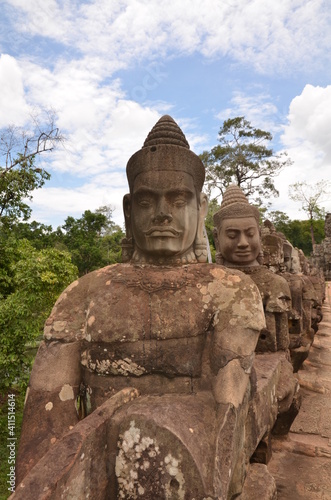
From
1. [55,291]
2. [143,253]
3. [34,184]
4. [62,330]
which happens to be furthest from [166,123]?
[34,184]

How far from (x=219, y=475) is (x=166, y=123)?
206 cm

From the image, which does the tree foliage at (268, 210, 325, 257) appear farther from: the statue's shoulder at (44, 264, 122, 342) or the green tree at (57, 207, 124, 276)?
the statue's shoulder at (44, 264, 122, 342)

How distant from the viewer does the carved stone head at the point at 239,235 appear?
145 inches

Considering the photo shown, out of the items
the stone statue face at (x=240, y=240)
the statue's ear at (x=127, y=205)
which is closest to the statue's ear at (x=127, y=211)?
the statue's ear at (x=127, y=205)

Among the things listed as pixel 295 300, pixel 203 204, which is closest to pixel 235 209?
pixel 203 204

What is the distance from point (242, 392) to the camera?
1802 mm

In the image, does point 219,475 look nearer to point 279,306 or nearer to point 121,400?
point 121,400

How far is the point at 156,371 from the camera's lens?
194 centimetres

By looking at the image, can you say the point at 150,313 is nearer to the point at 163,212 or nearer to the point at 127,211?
the point at 163,212

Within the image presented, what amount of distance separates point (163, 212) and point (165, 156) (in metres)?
0.37

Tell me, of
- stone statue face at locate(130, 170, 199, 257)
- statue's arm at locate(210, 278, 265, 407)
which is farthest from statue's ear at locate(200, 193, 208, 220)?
statue's arm at locate(210, 278, 265, 407)

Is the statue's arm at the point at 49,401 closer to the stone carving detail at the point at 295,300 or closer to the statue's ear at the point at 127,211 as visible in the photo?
the statue's ear at the point at 127,211

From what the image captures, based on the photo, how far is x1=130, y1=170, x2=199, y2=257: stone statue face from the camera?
2133mm

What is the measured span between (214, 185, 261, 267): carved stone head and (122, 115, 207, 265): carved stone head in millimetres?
1458
